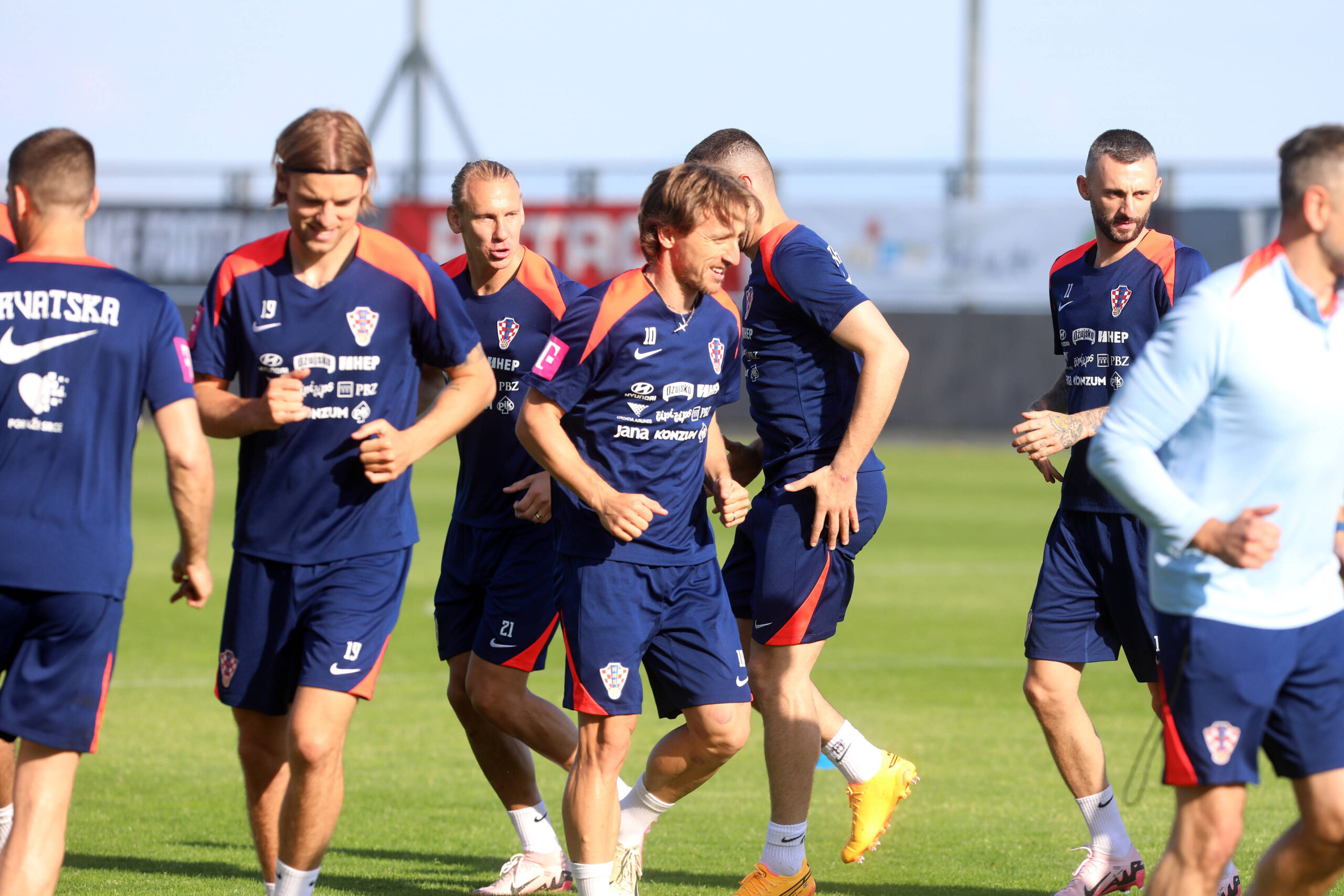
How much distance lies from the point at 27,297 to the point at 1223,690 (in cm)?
310

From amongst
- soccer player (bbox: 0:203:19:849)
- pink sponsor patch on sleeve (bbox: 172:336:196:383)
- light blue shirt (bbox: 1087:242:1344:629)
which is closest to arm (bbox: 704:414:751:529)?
light blue shirt (bbox: 1087:242:1344:629)

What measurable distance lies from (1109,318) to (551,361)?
6.83 feet

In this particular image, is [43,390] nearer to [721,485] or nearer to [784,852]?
[721,485]

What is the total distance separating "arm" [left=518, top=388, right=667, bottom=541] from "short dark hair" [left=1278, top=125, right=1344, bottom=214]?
6.46 ft

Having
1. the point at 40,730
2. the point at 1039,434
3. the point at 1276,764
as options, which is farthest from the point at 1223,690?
the point at 40,730

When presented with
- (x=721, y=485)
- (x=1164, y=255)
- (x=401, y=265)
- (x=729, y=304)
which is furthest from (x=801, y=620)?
(x=401, y=265)

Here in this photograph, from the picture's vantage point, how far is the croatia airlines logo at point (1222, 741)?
3.70 metres

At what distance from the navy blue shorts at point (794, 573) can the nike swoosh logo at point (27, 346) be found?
2465 mm

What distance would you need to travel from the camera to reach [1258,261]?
3723mm

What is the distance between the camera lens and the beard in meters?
5.55

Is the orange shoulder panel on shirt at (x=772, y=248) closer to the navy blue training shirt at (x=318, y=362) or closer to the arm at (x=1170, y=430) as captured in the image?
the navy blue training shirt at (x=318, y=362)

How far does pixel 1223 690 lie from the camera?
371 centimetres

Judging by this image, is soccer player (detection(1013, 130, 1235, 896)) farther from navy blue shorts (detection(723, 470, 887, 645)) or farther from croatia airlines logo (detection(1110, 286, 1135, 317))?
navy blue shorts (detection(723, 470, 887, 645))

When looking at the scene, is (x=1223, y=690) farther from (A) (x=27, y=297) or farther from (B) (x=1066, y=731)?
(A) (x=27, y=297)
